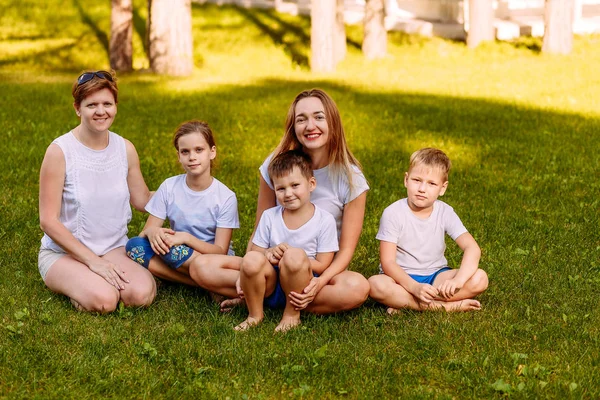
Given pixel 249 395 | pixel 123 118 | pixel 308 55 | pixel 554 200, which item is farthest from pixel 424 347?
pixel 308 55

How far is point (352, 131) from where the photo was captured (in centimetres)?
987

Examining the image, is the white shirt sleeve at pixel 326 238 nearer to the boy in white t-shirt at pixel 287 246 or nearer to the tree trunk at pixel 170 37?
the boy in white t-shirt at pixel 287 246

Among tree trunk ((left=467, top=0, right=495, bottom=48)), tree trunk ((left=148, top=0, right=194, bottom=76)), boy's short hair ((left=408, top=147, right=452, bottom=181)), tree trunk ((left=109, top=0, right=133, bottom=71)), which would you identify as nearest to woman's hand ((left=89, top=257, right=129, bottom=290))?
boy's short hair ((left=408, top=147, right=452, bottom=181))

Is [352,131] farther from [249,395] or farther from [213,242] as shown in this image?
[249,395]

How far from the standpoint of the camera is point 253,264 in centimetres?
472

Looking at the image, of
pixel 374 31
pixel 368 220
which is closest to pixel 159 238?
pixel 368 220

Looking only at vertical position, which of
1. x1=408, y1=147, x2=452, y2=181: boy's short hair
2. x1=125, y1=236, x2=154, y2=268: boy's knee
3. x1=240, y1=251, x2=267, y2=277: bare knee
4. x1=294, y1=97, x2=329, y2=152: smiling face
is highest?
x1=294, y1=97, x2=329, y2=152: smiling face

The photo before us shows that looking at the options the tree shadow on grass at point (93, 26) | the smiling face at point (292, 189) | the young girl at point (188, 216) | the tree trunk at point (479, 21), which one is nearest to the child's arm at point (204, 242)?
the young girl at point (188, 216)

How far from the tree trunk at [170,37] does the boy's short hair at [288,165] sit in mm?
8700

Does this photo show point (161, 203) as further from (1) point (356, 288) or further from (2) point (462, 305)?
(2) point (462, 305)

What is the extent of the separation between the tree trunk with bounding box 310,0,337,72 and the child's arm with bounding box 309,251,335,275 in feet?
29.7

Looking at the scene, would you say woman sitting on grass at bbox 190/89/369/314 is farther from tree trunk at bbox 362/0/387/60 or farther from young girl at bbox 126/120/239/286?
tree trunk at bbox 362/0/387/60

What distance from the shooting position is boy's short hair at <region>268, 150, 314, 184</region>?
191 inches

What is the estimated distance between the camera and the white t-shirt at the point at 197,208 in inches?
208
